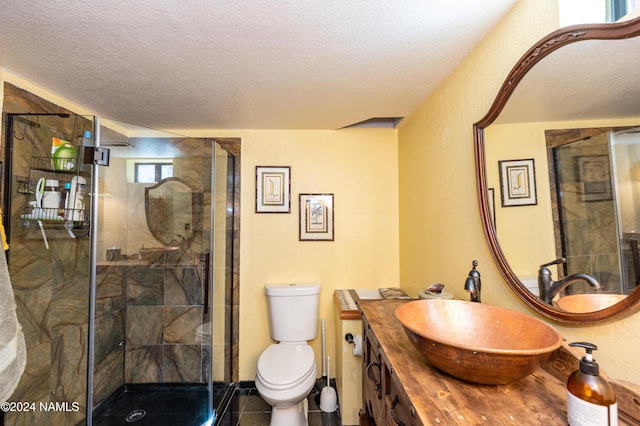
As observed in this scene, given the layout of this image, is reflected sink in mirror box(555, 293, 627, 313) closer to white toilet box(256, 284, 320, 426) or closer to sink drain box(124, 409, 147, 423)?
white toilet box(256, 284, 320, 426)

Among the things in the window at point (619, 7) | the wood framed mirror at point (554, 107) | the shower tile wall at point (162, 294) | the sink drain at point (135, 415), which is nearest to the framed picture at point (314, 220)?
the shower tile wall at point (162, 294)

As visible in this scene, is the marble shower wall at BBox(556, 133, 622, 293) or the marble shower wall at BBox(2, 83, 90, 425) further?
the marble shower wall at BBox(2, 83, 90, 425)

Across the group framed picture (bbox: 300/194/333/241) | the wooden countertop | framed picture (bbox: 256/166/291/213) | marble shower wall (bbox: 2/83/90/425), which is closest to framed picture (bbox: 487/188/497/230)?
the wooden countertop

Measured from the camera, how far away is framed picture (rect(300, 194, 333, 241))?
7.65 feet

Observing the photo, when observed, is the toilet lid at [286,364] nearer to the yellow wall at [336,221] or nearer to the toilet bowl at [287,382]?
the toilet bowl at [287,382]

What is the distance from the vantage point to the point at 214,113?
200cm

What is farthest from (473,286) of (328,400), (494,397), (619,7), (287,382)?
(328,400)

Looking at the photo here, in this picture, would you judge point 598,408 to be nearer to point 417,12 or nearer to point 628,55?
point 628,55

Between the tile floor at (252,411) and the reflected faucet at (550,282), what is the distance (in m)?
1.63

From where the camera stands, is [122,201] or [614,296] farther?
[122,201]

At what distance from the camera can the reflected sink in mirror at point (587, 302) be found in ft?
2.27

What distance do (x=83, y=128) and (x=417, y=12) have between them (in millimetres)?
1925

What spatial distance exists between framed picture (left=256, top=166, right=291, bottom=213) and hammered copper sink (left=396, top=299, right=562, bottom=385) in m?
1.54

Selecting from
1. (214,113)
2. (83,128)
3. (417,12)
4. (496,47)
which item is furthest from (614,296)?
(83,128)
